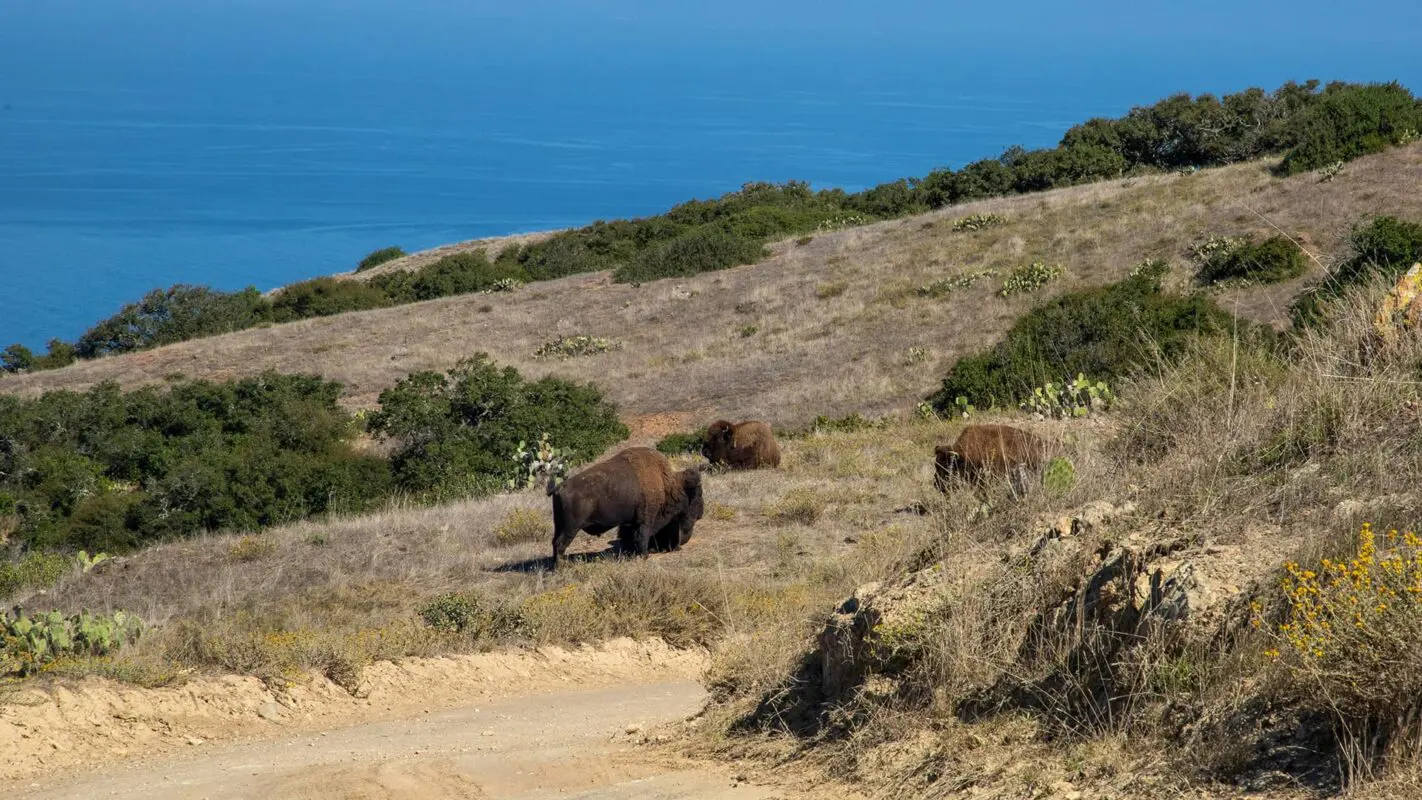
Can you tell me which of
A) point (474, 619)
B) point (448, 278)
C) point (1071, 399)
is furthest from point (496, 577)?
point (448, 278)

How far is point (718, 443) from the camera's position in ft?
59.8

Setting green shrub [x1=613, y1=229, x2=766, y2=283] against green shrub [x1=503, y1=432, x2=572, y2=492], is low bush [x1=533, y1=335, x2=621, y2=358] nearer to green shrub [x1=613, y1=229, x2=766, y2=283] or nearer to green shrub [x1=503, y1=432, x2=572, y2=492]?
green shrub [x1=613, y1=229, x2=766, y2=283]

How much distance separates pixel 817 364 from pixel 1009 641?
23.2 meters

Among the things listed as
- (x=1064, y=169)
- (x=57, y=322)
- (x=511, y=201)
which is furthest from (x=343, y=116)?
(x=1064, y=169)

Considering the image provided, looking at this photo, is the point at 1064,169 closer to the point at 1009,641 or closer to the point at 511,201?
the point at 1009,641

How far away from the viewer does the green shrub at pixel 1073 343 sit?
73.3 ft

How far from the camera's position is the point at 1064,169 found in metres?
47.6

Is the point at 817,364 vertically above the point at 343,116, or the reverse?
the point at 343,116

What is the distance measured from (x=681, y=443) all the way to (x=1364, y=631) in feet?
59.3

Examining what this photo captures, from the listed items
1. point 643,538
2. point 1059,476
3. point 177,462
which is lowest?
point 643,538

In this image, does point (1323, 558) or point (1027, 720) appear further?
point (1027, 720)

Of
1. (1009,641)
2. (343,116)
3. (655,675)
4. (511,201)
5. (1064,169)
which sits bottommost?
(655,675)

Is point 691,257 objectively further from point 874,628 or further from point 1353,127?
point 874,628

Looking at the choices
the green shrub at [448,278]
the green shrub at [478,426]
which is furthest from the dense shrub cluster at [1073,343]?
the green shrub at [448,278]
